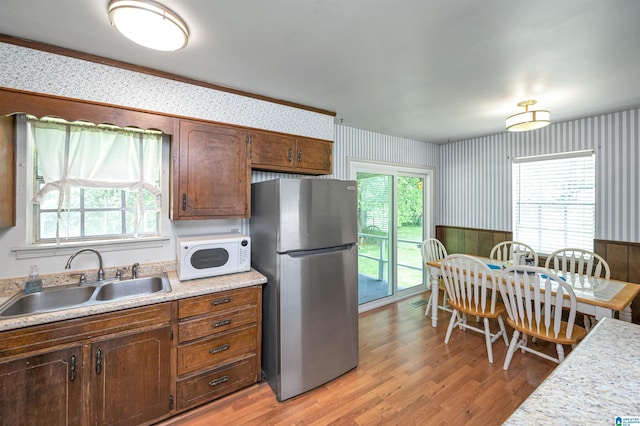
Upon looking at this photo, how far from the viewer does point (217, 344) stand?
202 centimetres

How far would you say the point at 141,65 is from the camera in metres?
1.99

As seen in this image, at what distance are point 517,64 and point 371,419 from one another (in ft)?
8.90

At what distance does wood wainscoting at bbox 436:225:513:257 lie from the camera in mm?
3943

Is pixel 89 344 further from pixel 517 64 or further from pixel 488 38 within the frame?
pixel 517 64

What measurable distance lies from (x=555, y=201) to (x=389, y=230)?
2060 millimetres

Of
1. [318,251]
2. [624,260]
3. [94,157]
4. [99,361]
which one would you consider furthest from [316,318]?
[624,260]

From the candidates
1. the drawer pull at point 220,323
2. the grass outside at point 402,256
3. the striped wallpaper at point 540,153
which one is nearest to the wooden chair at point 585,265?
the striped wallpaper at point 540,153

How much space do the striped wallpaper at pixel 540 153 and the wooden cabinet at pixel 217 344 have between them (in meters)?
3.58

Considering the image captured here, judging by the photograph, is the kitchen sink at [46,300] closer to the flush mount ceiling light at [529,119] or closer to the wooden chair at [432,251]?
the wooden chair at [432,251]

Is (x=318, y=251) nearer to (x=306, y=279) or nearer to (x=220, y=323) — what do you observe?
(x=306, y=279)

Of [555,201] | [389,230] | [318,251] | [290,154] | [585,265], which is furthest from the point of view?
[389,230]

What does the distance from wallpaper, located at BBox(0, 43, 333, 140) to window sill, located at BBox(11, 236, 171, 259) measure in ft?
3.43

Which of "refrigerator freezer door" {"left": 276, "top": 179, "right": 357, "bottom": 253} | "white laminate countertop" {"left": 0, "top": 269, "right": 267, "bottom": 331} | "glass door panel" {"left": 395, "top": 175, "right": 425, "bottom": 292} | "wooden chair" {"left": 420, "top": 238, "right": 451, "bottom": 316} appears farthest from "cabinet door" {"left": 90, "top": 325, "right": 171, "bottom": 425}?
"glass door panel" {"left": 395, "top": 175, "right": 425, "bottom": 292}

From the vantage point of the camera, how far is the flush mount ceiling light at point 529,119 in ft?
8.20
